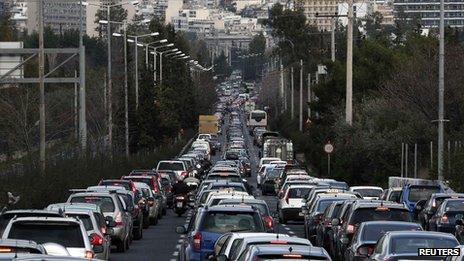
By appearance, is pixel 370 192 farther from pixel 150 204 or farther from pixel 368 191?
pixel 150 204

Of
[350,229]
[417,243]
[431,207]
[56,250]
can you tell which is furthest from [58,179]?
[56,250]

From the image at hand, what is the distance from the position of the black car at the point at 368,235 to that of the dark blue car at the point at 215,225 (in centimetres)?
163

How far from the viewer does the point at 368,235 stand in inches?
1051

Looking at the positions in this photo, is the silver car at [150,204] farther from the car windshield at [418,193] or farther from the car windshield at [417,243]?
the car windshield at [417,243]

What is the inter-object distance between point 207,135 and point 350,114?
7202cm

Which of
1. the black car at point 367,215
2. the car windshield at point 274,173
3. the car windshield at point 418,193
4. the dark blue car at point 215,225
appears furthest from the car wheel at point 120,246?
the car windshield at point 274,173

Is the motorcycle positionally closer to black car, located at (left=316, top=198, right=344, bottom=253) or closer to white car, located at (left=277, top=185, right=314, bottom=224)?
white car, located at (left=277, top=185, right=314, bottom=224)

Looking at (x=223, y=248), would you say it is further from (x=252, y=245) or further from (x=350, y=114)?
(x=350, y=114)

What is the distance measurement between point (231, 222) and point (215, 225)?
310 mm

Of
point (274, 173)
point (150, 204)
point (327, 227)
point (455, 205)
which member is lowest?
point (274, 173)

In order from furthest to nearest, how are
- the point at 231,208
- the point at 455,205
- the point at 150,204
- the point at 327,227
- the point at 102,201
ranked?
1. the point at 150,204
2. the point at 102,201
3. the point at 455,205
4. the point at 327,227
5. the point at 231,208

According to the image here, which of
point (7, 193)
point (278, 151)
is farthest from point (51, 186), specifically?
point (278, 151)

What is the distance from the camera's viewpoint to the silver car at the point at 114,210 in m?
35.5

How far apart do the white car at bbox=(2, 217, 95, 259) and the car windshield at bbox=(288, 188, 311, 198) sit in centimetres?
2491
